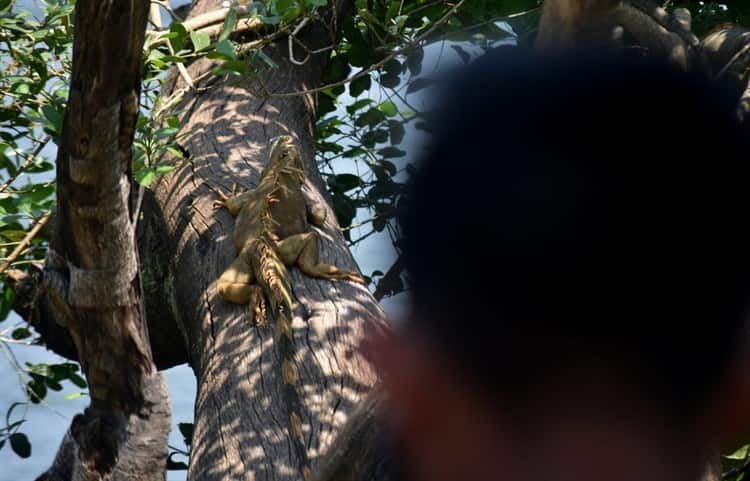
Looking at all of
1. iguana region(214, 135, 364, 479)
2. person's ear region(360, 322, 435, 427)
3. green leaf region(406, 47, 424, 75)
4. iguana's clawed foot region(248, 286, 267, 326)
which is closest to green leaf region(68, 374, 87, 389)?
iguana region(214, 135, 364, 479)

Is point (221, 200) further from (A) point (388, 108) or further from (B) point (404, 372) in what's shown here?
(B) point (404, 372)

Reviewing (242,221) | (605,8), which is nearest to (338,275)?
(242,221)

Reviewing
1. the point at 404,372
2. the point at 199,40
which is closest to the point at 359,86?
the point at 199,40

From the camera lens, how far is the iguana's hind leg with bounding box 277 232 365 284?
3000 millimetres

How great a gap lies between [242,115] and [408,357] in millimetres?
2918

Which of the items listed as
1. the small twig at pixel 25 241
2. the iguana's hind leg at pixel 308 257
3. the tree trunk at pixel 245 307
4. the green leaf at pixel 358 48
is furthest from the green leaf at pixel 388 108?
the small twig at pixel 25 241

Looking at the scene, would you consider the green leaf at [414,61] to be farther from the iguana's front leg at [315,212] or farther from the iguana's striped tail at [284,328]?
the iguana's striped tail at [284,328]

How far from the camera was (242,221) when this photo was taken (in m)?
3.30

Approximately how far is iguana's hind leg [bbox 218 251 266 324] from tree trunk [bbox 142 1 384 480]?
27 mm

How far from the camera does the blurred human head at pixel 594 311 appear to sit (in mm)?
721

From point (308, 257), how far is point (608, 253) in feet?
8.05

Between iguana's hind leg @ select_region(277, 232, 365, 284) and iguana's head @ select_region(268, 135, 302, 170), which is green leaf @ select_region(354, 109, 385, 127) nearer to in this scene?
iguana's head @ select_region(268, 135, 302, 170)

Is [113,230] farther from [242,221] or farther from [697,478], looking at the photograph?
[697,478]

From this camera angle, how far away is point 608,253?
0.73m
